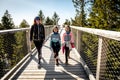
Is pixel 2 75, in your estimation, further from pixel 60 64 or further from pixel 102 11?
pixel 102 11

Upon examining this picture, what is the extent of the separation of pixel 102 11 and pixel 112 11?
4.12ft

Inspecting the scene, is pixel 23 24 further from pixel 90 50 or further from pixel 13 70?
pixel 13 70

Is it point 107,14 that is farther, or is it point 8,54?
point 107,14

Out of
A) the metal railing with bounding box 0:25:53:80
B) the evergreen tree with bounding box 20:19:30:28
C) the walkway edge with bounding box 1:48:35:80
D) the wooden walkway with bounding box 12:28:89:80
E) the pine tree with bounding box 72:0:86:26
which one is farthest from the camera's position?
the evergreen tree with bounding box 20:19:30:28

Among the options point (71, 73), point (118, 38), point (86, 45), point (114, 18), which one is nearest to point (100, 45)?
point (118, 38)

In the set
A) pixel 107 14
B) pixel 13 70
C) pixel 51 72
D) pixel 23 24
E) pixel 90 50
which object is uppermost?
pixel 107 14

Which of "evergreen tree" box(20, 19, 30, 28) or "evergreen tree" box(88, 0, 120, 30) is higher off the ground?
"evergreen tree" box(88, 0, 120, 30)

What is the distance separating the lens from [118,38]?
3.14 meters

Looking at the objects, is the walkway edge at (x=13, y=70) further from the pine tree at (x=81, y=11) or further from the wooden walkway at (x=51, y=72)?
the pine tree at (x=81, y=11)

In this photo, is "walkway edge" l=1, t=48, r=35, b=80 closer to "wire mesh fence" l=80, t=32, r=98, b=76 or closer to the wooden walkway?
the wooden walkway

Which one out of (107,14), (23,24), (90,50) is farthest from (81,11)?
(23,24)

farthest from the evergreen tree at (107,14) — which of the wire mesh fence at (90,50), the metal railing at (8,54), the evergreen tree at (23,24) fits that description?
the evergreen tree at (23,24)

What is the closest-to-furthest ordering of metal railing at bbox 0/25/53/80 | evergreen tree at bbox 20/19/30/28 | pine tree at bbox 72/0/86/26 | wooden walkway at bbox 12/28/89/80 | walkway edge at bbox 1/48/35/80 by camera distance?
walkway edge at bbox 1/48/35/80 → metal railing at bbox 0/25/53/80 → wooden walkway at bbox 12/28/89/80 → pine tree at bbox 72/0/86/26 → evergreen tree at bbox 20/19/30/28

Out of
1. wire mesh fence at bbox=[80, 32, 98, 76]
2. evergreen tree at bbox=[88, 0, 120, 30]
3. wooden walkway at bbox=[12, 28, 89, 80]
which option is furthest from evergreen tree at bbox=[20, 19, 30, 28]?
wooden walkway at bbox=[12, 28, 89, 80]
